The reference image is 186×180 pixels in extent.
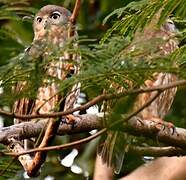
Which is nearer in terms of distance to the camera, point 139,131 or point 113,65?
point 113,65

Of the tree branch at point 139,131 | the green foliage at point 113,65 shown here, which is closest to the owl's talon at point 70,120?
the tree branch at point 139,131

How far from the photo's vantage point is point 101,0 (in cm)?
590

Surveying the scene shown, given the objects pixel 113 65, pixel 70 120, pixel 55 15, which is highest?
pixel 113 65

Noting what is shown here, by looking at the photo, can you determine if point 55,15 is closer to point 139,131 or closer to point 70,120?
point 70,120

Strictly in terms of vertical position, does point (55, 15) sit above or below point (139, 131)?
above

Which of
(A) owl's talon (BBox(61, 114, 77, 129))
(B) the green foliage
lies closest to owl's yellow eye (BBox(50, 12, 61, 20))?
(A) owl's talon (BBox(61, 114, 77, 129))

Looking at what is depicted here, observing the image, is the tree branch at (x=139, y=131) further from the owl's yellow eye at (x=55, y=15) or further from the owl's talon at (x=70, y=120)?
the owl's yellow eye at (x=55, y=15)

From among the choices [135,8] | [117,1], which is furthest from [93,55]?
[117,1]

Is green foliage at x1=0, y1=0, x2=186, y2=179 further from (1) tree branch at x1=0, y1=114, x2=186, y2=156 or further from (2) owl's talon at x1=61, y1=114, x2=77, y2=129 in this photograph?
(2) owl's talon at x1=61, y1=114, x2=77, y2=129

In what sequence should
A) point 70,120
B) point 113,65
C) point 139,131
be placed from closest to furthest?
point 113,65 → point 139,131 → point 70,120

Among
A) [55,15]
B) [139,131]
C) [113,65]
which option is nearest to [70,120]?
[139,131]

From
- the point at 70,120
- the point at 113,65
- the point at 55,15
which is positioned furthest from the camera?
the point at 55,15

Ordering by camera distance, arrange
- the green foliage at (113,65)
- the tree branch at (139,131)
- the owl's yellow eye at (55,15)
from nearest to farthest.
Result: the green foliage at (113,65) < the tree branch at (139,131) < the owl's yellow eye at (55,15)

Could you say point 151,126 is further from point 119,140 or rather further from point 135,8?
point 119,140
